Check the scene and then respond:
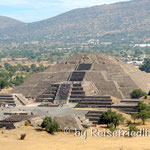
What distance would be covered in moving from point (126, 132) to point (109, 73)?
58786mm

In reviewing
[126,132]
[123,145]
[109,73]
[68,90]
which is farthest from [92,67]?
[123,145]

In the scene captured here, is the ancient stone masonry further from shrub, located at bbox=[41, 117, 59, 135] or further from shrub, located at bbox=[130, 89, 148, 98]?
shrub, located at bbox=[41, 117, 59, 135]

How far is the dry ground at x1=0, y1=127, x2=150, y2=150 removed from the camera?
63.4m

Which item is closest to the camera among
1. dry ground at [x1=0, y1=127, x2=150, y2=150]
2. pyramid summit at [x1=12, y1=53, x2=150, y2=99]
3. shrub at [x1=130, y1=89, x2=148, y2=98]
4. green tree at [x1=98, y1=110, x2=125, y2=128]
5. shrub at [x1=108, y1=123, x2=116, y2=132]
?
dry ground at [x1=0, y1=127, x2=150, y2=150]

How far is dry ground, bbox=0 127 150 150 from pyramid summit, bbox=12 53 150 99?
47.0 m

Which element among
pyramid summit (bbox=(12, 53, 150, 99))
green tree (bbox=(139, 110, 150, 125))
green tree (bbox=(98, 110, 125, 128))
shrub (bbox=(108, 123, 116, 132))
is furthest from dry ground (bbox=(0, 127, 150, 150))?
pyramid summit (bbox=(12, 53, 150, 99))

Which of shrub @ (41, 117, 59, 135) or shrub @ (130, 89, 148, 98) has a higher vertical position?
shrub @ (41, 117, 59, 135)

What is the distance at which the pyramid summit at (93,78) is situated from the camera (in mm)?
122688

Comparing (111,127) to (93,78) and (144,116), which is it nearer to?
(144,116)

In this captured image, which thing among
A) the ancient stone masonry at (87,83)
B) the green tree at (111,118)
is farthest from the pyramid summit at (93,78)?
the green tree at (111,118)

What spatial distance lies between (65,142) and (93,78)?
62313 mm

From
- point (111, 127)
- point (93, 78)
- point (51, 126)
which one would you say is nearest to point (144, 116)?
point (111, 127)

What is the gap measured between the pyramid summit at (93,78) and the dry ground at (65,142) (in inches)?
1852

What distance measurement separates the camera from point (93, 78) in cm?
12912
